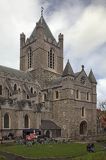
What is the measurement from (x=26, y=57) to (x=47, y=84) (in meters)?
13.8

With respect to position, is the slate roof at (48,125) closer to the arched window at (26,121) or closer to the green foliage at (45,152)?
the arched window at (26,121)

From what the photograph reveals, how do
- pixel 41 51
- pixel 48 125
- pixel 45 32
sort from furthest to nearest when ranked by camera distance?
1. pixel 45 32
2. pixel 41 51
3. pixel 48 125

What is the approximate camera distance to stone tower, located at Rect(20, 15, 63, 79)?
78750 millimetres

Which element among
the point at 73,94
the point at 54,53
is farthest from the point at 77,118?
the point at 54,53

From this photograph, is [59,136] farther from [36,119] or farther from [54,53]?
[54,53]

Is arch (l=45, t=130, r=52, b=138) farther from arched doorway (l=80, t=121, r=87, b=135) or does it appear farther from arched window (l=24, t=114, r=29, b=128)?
arched doorway (l=80, t=121, r=87, b=135)

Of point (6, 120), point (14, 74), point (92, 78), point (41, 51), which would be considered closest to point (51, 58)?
point (41, 51)

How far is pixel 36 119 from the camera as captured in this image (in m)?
60.8

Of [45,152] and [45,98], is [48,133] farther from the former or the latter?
[45,152]

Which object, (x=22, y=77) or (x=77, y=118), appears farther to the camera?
(x=22, y=77)

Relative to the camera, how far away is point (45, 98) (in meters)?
71.1

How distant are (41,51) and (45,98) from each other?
48.0 ft

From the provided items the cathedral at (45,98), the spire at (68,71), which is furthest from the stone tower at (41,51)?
the spire at (68,71)

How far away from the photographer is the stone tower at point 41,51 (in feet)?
258
